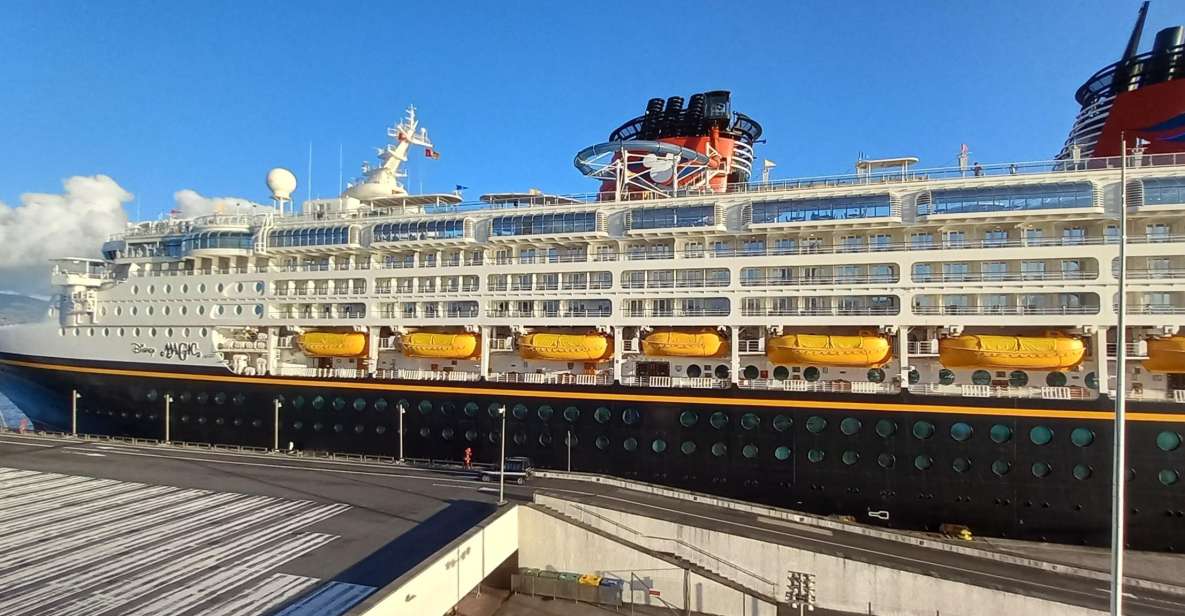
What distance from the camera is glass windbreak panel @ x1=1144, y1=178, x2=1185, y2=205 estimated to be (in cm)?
1631

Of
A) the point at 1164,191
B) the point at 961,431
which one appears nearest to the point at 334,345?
the point at 961,431

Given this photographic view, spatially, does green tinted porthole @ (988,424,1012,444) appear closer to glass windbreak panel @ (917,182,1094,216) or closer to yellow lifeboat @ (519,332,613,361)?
glass windbreak panel @ (917,182,1094,216)

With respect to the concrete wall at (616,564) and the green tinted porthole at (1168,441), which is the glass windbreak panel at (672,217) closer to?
the concrete wall at (616,564)

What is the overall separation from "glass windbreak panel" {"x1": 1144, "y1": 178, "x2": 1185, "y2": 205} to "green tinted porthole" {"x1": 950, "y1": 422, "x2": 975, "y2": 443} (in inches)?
314

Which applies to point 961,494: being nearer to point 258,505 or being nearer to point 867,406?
point 867,406

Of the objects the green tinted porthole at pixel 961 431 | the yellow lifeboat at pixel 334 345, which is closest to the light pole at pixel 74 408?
the yellow lifeboat at pixel 334 345

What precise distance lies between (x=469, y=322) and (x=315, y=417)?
300 inches

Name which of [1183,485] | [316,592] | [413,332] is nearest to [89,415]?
[413,332]

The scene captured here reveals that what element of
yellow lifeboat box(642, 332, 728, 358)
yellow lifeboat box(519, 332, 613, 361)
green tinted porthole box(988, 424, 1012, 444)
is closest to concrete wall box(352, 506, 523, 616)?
yellow lifeboat box(519, 332, 613, 361)

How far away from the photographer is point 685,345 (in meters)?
20.0

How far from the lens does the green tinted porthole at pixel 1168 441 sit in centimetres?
1539

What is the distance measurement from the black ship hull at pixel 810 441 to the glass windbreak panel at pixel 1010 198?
18.7 feet

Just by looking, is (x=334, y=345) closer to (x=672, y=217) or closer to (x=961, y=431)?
(x=672, y=217)

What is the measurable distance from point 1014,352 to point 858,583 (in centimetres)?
822
